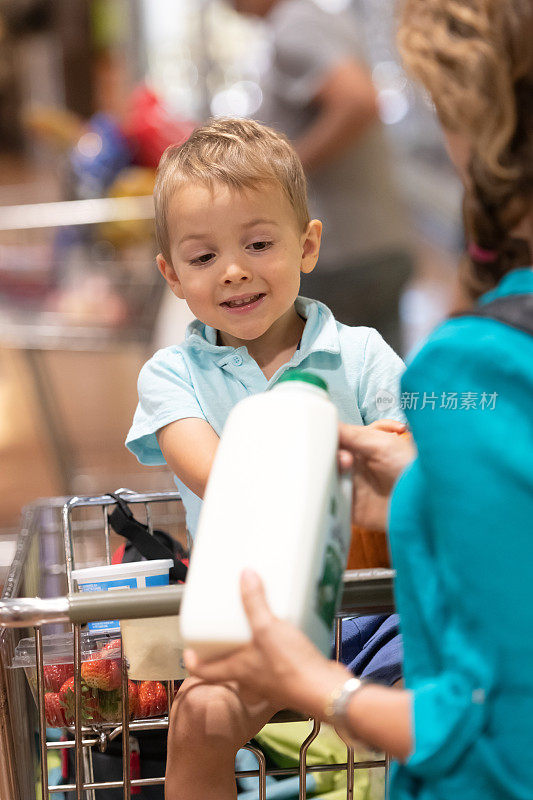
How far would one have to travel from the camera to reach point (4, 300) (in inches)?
86.2

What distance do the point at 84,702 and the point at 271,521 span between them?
1.58 ft

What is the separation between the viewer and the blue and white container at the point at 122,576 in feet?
3.32

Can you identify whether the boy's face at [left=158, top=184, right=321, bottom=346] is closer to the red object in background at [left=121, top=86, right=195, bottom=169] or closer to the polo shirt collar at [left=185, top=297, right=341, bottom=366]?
the polo shirt collar at [left=185, top=297, right=341, bottom=366]

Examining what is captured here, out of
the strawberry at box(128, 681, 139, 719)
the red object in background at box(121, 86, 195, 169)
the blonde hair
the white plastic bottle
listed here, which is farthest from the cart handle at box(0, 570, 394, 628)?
the red object in background at box(121, 86, 195, 169)

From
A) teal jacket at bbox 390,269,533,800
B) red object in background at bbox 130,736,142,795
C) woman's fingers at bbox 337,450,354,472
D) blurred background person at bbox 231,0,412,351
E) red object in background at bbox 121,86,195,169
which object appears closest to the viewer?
teal jacket at bbox 390,269,533,800

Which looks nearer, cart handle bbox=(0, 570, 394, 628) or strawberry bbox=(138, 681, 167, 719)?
cart handle bbox=(0, 570, 394, 628)

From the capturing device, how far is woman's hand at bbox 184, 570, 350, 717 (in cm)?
62

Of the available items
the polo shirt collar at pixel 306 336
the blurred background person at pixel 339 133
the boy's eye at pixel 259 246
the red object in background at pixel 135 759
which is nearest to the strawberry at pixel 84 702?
the red object in background at pixel 135 759

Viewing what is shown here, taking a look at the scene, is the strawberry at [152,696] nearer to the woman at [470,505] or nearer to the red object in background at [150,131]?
the woman at [470,505]

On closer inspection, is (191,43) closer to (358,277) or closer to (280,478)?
(358,277)

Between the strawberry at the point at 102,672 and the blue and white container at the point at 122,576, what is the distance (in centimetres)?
4

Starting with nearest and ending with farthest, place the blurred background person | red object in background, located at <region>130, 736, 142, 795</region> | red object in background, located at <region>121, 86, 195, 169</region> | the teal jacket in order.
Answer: the teal jacket → red object in background, located at <region>130, 736, 142, 795</region> → the blurred background person → red object in background, located at <region>121, 86, 195, 169</region>

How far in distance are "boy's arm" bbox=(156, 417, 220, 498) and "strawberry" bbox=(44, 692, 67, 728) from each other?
28 centimetres

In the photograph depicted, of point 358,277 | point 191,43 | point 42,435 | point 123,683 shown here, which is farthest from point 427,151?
point 123,683
